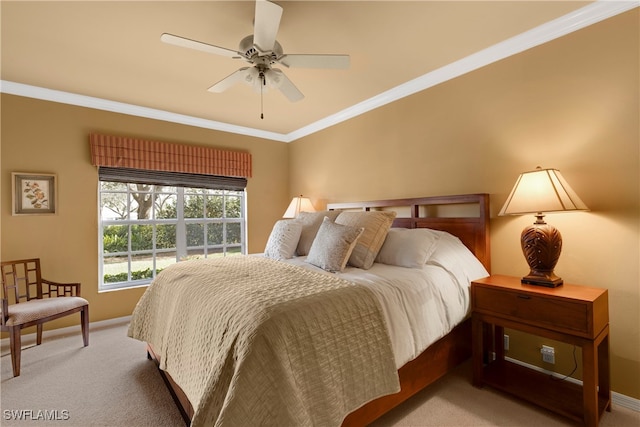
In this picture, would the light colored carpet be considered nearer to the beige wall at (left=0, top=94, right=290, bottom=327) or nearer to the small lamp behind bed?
the small lamp behind bed

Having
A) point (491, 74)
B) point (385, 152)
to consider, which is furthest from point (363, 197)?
point (491, 74)

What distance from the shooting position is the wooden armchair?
2.31m

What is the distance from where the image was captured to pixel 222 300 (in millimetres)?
1547

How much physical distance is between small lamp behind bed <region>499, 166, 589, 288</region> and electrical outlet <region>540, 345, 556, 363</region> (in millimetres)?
590

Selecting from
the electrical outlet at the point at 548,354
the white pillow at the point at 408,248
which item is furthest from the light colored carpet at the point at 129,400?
the white pillow at the point at 408,248

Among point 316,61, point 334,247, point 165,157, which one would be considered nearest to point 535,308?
point 334,247

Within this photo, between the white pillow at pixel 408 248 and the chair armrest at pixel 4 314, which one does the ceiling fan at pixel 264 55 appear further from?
the chair armrest at pixel 4 314

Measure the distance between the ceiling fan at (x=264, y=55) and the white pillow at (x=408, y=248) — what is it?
1.34m

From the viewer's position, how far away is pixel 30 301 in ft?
9.01

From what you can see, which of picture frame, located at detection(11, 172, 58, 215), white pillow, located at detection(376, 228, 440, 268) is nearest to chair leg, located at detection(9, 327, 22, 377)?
picture frame, located at detection(11, 172, 58, 215)

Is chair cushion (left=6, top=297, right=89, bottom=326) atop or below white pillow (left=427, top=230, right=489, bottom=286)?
below

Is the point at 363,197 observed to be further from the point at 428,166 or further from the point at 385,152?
the point at 428,166

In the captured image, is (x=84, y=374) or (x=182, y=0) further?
(x=84, y=374)

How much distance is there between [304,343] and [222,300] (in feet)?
1.66
